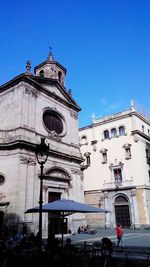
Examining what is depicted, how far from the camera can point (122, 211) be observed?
33844 millimetres

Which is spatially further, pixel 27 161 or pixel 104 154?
pixel 104 154

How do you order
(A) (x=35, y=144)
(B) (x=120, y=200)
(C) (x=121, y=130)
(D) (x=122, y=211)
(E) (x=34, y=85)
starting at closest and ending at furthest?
1. (A) (x=35, y=144)
2. (E) (x=34, y=85)
3. (D) (x=122, y=211)
4. (B) (x=120, y=200)
5. (C) (x=121, y=130)

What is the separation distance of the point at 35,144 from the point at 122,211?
19.3m

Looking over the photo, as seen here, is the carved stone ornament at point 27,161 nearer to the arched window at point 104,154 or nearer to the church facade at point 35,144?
the church facade at point 35,144

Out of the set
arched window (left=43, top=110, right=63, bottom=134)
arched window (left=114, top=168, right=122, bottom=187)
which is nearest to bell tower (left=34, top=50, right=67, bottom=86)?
arched window (left=43, top=110, right=63, bottom=134)

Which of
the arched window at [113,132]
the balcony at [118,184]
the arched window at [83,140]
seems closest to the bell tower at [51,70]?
the arched window at [113,132]

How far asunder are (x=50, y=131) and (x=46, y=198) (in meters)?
6.72

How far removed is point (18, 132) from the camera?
2072 cm

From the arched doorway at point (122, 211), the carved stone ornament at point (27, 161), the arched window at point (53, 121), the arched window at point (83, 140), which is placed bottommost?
the arched doorway at point (122, 211)

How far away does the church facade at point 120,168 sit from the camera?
32750 mm

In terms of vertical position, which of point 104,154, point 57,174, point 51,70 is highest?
point 51,70

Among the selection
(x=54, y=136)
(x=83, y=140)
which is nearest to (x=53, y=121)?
(x=54, y=136)

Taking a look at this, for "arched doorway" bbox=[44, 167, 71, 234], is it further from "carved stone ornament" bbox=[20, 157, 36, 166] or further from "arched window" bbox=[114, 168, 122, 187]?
"arched window" bbox=[114, 168, 122, 187]

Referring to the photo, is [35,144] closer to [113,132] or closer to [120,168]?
[120,168]
